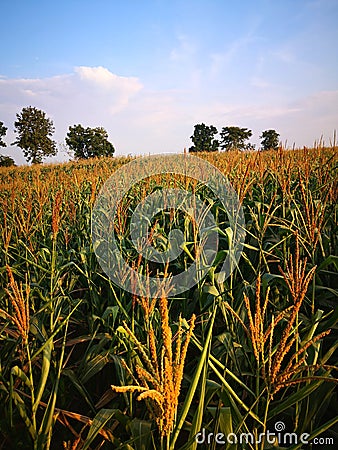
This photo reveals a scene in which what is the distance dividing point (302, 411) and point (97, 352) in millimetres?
825

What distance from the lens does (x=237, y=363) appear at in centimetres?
131

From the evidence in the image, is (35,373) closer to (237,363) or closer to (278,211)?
(237,363)

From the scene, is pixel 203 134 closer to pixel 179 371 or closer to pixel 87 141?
pixel 87 141

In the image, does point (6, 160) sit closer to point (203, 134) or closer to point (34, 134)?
point (34, 134)

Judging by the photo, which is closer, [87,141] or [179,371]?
[179,371]

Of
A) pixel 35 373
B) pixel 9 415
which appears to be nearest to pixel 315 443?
pixel 9 415

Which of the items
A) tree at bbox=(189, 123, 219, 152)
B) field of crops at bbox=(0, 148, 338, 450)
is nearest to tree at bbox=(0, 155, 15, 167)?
tree at bbox=(189, 123, 219, 152)

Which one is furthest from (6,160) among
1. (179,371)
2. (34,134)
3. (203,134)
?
(179,371)

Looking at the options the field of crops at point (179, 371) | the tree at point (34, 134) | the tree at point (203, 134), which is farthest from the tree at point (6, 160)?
the field of crops at point (179, 371)

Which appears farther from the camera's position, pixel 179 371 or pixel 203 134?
pixel 203 134

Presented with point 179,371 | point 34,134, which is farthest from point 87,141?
point 179,371

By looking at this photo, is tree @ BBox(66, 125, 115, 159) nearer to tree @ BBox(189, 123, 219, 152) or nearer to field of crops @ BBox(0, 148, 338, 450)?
tree @ BBox(189, 123, 219, 152)

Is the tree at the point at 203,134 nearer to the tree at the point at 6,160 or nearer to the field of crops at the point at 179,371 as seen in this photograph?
the tree at the point at 6,160

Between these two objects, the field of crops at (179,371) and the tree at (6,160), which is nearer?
the field of crops at (179,371)
